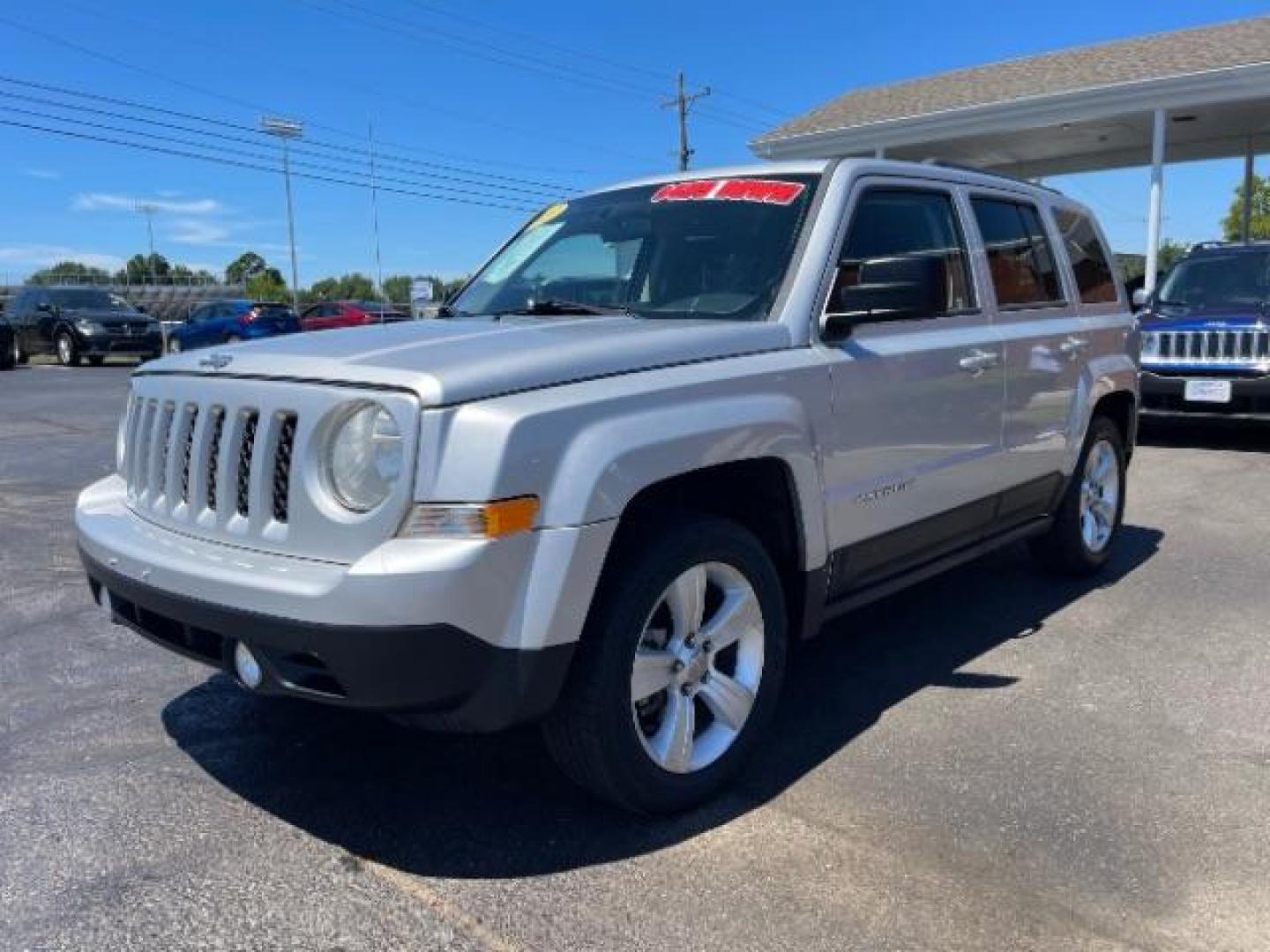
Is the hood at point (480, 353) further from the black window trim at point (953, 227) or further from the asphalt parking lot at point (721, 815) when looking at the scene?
the asphalt parking lot at point (721, 815)

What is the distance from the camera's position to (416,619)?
8.02ft

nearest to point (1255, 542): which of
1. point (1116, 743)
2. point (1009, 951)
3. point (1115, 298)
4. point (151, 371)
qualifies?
point (1115, 298)

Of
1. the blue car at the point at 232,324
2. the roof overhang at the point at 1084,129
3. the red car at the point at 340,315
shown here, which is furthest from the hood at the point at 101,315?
the roof overhang at the point at 1084,129

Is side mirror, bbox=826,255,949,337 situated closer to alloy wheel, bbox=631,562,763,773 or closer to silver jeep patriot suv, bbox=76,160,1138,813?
silver jeep patriot suv, bbox=76,160,1138,813

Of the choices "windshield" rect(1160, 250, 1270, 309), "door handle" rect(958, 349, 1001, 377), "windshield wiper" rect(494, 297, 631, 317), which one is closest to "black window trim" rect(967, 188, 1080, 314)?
"door handle" rect(958, 349, 1001, 377)

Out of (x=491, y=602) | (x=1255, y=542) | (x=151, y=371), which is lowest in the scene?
(x=1255, y=542)

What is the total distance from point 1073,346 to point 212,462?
3.81 metres

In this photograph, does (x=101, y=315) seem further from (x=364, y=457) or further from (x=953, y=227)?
(x=364, y=457)

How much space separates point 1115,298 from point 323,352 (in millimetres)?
4335

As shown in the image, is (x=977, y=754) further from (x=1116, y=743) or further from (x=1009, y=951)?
(x=1009, y=951)

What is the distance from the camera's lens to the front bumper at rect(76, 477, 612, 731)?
2.45 m

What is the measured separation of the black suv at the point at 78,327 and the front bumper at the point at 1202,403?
20208 mm

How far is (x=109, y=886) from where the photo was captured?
2.70 metres

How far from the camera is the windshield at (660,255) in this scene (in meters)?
Answer: 3.60
